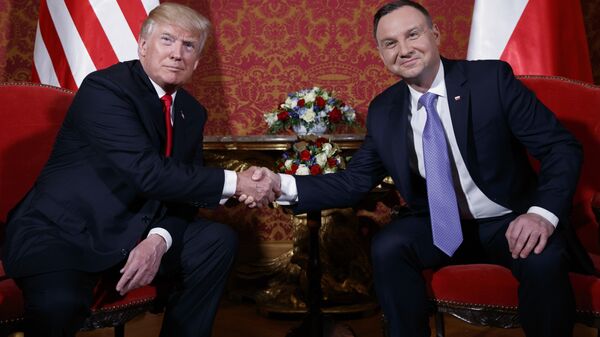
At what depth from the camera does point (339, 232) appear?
3.84 metres

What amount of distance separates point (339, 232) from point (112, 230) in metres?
1.87

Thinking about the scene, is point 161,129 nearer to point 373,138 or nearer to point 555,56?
point 373,138

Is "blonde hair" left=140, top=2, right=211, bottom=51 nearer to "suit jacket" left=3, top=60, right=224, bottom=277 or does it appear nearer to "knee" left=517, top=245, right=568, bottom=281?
"suit jacket" left=3, top=60, right=224, bottom=277

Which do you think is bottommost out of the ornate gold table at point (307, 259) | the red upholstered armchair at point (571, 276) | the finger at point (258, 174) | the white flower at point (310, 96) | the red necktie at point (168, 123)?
the ornate gold table at point (307, 259)

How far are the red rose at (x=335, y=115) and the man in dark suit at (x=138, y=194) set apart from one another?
92 cm

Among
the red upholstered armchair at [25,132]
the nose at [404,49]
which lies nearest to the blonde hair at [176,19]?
the red upholstered armchair at [25,132]

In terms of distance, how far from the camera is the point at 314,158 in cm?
305

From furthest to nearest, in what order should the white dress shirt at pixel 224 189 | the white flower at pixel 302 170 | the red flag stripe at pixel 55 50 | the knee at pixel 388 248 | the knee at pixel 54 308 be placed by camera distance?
the red flag stripe at pixel 55 50, the white flower at pixel 302 170, the white dress shirt at pixel 224 189, the knee at pixel 388 248, the knee at pixel 54 308

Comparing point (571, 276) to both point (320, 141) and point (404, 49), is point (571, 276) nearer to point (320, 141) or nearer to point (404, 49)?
point (404, 49)

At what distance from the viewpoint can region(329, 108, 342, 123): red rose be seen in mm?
3283

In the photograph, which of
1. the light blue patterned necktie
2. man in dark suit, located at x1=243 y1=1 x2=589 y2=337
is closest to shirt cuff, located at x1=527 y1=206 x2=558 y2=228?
man in dark suit, located at x1=243 y1=1 x2=589 y2=337

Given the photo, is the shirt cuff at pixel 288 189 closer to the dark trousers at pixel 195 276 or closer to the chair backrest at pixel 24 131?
the dark trousers at pixel 195 276

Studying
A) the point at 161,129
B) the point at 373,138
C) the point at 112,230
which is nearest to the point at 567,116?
the point at 373,138

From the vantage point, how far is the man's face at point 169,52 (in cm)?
236
